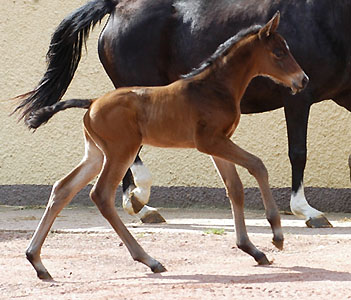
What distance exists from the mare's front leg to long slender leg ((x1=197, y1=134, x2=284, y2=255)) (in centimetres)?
243

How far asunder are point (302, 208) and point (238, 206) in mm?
2253

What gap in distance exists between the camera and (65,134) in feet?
31.9

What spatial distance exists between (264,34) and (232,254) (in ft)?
4.98

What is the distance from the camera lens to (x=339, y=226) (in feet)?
24.9

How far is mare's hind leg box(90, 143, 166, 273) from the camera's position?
5.21 metres

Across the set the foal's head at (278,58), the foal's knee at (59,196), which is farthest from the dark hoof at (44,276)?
the foal's head at (278,58)

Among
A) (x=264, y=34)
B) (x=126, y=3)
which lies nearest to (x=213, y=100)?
(x=264, y=34)

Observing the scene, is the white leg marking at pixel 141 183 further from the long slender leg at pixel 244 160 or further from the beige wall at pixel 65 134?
the long slender leg at pixel 244 160

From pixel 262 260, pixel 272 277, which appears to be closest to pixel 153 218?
pixel 262 260

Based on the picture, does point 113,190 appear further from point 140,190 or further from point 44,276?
point 140,190

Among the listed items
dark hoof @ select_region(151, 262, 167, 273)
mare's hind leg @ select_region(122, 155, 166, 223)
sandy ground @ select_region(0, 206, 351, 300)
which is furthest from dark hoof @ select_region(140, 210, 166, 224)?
dark hoof @ select_region(151, 262, 167, 273)

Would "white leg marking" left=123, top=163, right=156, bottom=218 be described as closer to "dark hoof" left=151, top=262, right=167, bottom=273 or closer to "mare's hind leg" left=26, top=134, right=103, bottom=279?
"mare's hind leg" left=26, top=134, right=103, bottom=279

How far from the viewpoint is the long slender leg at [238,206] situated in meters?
5.30

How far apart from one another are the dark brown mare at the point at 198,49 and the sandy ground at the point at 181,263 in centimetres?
66
